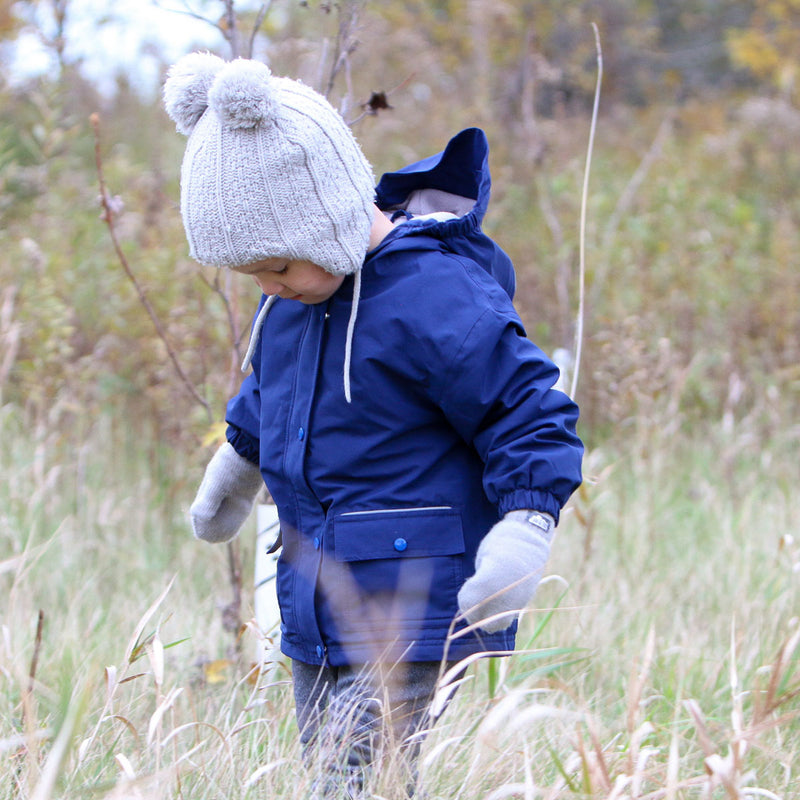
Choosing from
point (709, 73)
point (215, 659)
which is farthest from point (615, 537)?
point (709, 73)

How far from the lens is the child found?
1.86 meters

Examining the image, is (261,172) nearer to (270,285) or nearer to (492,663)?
(270,285)

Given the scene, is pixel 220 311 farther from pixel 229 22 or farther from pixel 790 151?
pixel 790 151

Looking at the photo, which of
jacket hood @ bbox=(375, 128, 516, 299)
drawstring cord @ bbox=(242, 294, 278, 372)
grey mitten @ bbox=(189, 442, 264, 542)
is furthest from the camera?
grey mitten @ bbox=(189, 442, 264, 542)

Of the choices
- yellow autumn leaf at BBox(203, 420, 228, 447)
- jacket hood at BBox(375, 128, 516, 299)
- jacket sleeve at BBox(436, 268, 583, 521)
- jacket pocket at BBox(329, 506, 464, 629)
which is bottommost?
jacket pocket at BBox(329, 506, 464, 629)

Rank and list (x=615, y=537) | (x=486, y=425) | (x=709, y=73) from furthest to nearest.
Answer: (x=709, y=73)
(x=615, y=537)
(x=486, y=425)

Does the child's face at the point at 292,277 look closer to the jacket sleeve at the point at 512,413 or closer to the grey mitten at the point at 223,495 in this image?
the jacket sleeve at the point at 512,413

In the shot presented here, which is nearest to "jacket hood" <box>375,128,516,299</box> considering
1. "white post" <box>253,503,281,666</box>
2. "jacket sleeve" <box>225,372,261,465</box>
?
"jacket sleeve" <box>225,372,261,465</box>

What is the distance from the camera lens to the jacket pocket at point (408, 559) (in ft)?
6.39

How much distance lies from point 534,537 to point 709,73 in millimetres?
16088

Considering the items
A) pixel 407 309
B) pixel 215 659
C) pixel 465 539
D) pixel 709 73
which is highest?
pixel 709 73

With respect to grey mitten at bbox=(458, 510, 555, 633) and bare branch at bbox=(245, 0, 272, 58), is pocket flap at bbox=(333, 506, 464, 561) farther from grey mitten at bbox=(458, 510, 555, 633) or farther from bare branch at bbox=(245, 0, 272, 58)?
bare branch at bbox=(245, 0, 272, 58)

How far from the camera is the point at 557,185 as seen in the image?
5648 mm

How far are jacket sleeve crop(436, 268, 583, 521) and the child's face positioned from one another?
292 millimetres
